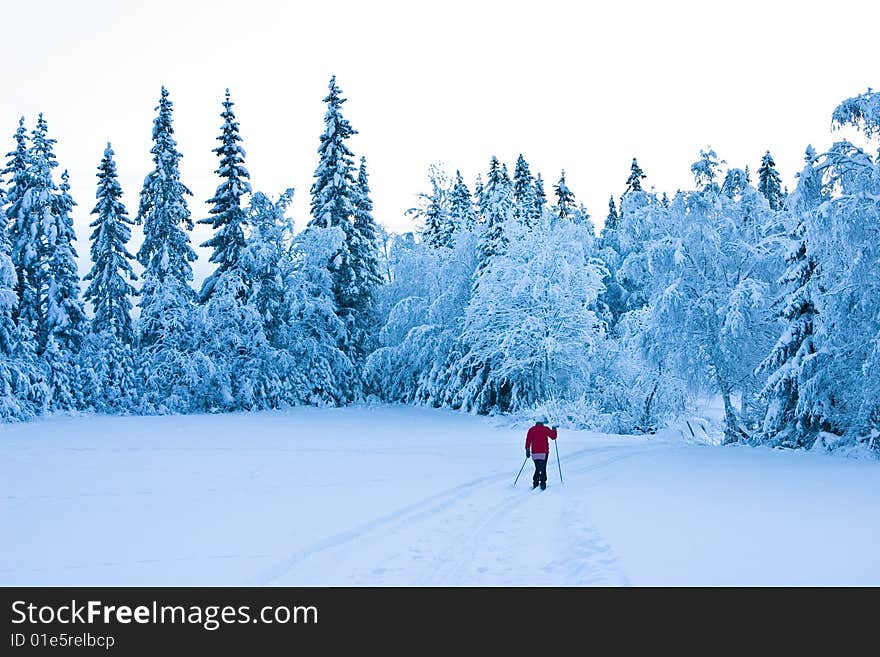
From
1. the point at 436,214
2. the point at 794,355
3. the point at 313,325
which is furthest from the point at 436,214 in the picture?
the point at 794,355

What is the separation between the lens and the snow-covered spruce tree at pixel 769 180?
4750 centimetres

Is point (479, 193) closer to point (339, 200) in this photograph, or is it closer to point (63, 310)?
point (339, 200)

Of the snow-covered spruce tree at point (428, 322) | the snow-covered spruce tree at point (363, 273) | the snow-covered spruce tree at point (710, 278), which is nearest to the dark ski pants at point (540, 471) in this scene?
the snow-covered spruce tree at point (710, 278)

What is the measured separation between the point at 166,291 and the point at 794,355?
28696 millimetres

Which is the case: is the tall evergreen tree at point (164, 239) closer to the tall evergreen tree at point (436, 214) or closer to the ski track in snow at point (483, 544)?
the tall evergreen tree at point (436, 214)

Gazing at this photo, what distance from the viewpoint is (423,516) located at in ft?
33.3

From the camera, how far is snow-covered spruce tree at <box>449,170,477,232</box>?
43.0 meters

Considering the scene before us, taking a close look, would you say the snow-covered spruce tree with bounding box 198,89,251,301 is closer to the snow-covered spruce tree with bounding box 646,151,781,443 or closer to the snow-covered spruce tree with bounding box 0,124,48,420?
the snow-covered spruce tree with bounding box 0,124,48,420

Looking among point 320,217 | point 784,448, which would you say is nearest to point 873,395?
point 784,448

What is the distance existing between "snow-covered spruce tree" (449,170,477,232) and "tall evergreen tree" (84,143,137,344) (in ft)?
65.7

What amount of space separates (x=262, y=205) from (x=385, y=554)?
107 feet

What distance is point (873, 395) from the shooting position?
15977 millimetres

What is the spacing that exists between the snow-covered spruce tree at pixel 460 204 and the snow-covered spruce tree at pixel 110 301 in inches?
795

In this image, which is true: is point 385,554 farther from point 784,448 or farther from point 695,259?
point 695,259
